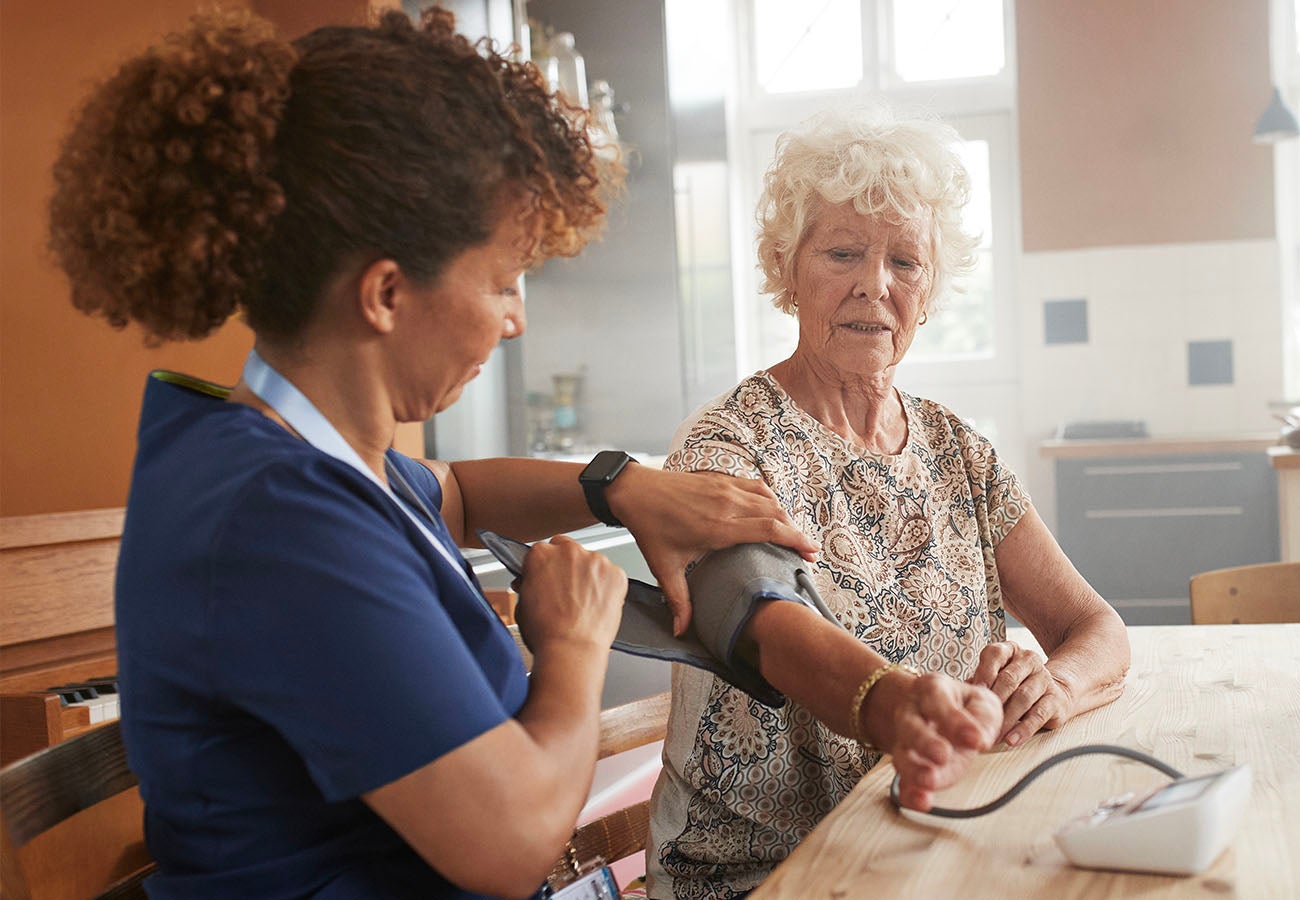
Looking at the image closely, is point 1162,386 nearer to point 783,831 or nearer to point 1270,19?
point 1270,19

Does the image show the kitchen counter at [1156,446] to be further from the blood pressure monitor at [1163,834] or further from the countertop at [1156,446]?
the blood pressure monitor at [1163,834]

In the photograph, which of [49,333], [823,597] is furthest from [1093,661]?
[49,333]

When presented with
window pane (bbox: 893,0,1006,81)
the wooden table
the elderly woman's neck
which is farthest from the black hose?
window pane (bbox: 893,0,1006,81)

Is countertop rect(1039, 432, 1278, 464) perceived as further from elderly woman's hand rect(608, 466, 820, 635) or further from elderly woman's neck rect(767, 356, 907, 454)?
elderly woman's hand rect(608, 466, 820, 635)

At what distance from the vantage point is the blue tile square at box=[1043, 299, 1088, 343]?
5828 millimetres

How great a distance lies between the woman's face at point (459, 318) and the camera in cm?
89

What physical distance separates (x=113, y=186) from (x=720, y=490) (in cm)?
64

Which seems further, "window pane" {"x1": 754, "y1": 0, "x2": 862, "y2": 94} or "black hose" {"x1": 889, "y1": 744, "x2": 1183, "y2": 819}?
"window pane" {"x1": 754, "y1": 0, "x2": 862, "y2": 94}

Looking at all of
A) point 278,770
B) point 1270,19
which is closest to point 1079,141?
point 1270,19

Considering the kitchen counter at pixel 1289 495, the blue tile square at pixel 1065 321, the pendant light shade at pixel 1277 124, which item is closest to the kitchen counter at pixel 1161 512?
the kitchen counter at pixel 1289 495

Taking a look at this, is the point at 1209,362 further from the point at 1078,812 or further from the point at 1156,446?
the point at 1078,812

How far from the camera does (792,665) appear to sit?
1117mm

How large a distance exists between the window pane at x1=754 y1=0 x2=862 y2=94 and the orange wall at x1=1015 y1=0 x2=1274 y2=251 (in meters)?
0.92

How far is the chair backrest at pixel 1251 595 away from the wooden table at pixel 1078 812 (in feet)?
2.39
